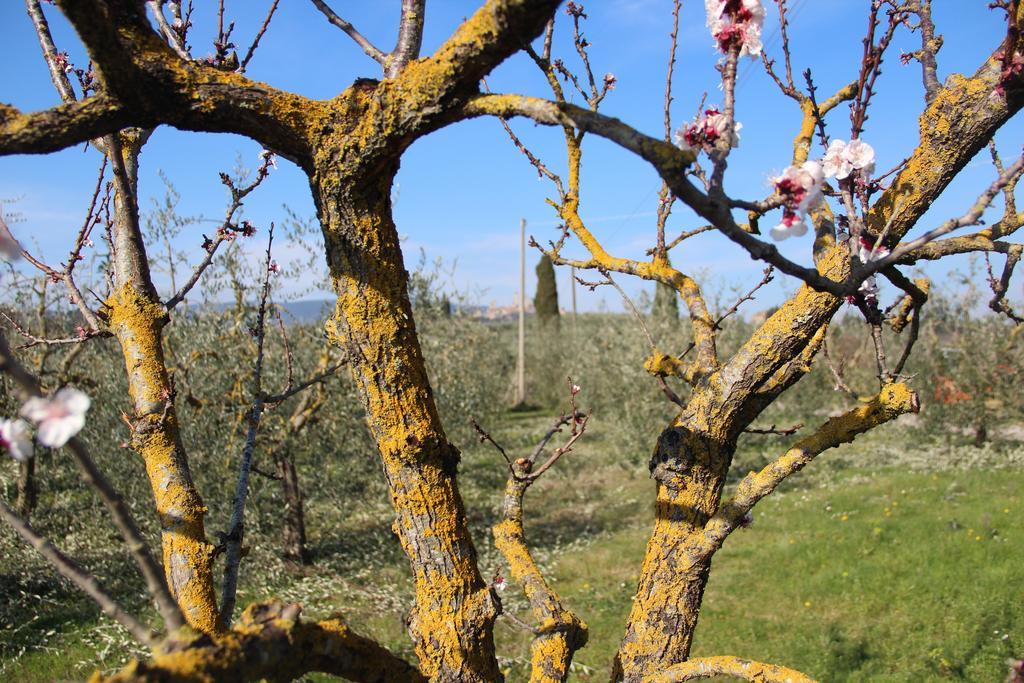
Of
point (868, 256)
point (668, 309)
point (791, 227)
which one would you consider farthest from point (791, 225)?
point (668, 309)

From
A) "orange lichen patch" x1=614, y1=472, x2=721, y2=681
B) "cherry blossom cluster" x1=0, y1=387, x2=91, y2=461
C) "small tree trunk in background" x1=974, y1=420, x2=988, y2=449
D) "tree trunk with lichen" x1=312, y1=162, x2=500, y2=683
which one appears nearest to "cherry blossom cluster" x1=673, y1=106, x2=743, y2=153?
"tree trunk with lichen" x1=312, y1=162, x2=500, y2=683

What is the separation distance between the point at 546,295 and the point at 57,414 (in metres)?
34.8

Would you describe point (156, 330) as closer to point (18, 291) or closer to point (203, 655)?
point (203, 655)

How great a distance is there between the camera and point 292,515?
9.92 m

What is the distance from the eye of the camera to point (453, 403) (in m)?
12.5

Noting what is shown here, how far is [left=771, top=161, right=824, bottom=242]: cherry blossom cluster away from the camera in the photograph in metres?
1.61

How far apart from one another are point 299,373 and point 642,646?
28.5 ft

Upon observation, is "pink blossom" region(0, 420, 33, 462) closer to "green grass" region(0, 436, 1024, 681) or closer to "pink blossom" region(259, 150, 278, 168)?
"pink blossom" region(259, 150, 278, 168)

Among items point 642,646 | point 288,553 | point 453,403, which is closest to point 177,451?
point 642,646


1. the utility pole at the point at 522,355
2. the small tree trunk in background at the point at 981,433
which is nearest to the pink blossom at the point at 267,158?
the small tree trunk in background at the point at 981,433

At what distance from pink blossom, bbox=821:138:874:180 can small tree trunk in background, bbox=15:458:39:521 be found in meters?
9.58

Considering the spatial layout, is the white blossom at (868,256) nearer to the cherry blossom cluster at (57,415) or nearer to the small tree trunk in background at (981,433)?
the cherry blossom cluster at (57,415)

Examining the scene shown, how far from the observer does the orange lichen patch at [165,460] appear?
237 cm

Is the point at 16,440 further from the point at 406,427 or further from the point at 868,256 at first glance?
the point at 868,256
